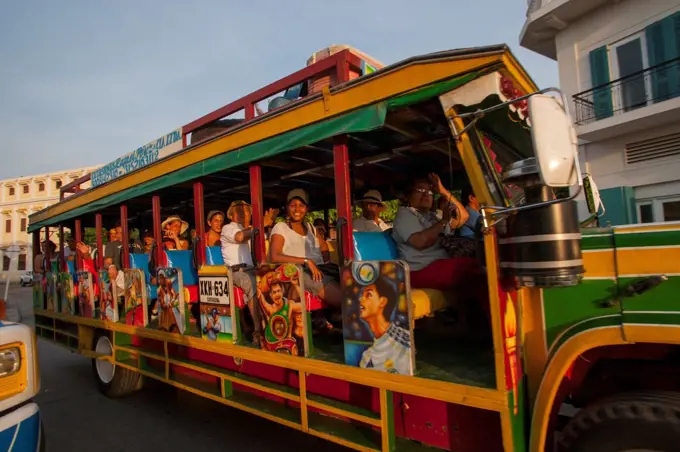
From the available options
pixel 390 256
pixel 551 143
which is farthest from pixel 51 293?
pixel 551 143

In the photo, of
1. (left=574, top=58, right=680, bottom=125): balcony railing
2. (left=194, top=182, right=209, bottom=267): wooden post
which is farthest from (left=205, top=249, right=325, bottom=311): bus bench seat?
(left=574, top=58, right=680, bottom=125): balcony railing

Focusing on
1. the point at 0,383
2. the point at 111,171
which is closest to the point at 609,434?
the point at 0,383

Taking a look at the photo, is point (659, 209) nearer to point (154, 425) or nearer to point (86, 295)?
point (154, 425)

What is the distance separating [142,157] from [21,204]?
4931cm

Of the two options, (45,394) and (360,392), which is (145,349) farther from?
(360,392)

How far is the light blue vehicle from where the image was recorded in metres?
2.15

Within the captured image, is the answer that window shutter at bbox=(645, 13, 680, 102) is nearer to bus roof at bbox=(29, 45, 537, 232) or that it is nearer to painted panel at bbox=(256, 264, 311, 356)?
bus roof at bbox=(29, 45, 537, 232)

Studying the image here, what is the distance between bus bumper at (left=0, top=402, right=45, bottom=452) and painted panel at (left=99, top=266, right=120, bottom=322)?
113 inches

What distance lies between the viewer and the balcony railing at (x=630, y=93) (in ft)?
32.1

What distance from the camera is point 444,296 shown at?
10.3 ft

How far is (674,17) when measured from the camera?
9.41 meters

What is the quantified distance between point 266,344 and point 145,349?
86.4 inches

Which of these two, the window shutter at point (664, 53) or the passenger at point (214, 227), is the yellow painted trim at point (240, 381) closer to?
the passenger at point (214, 227)

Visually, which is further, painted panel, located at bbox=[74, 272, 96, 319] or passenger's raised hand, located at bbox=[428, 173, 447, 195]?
painted panel, located at bbox=[74, 272, 96, 319]
